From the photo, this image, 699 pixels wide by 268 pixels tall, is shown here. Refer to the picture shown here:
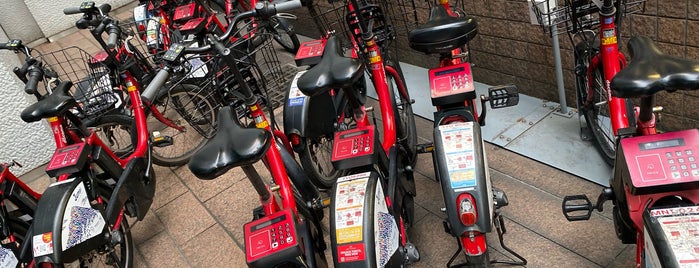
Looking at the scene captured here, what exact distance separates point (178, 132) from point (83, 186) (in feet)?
5.52

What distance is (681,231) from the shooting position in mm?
1568

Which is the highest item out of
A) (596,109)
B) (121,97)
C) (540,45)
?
Result: (121,97)

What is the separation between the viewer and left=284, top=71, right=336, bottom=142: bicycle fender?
300 centimetres

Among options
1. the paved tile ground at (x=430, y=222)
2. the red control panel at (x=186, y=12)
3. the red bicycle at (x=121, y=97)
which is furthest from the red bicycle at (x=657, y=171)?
the red control panel at (x=186, y=12)

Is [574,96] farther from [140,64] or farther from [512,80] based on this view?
[140,64]

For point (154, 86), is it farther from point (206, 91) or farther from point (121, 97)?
point (121, 97)

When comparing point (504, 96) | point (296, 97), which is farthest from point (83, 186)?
point (504, 96)

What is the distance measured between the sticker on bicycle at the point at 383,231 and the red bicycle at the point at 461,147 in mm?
238

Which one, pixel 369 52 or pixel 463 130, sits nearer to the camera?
pixel 463 130

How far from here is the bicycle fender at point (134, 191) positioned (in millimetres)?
3062

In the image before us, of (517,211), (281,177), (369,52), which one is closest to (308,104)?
(369,52)

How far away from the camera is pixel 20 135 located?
4.51 metres

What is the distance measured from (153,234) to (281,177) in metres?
1.61

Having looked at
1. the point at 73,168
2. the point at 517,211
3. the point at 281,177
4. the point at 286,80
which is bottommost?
the point at 517,211
